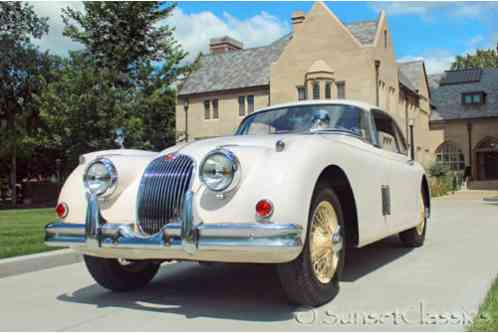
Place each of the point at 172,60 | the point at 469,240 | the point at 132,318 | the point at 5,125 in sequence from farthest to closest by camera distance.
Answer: the point at 5,125
the point at 172,60
the point at 469,240
the point at 132,318

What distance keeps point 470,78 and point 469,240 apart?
40.4 m

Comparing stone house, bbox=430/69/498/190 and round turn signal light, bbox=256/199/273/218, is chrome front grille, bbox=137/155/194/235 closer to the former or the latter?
round turn signal light, bbox=256/199/273/218

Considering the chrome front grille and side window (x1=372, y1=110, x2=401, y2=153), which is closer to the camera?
the chrome front grille

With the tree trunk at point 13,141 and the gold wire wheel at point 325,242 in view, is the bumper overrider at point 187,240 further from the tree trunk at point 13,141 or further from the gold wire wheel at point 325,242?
the tree trunk at point 13,141

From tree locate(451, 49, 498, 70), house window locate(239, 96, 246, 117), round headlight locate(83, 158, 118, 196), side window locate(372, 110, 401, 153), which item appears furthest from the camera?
tree locate(451, 49, 498, 70)

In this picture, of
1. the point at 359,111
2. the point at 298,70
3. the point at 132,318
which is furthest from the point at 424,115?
the point at 132,318

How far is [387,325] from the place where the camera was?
12.4 feet

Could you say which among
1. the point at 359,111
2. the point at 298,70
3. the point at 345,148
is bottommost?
the point at 345,148

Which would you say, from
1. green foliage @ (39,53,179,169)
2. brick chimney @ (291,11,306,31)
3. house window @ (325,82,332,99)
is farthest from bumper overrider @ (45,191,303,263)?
brick chimney @ (291,11,306,31)

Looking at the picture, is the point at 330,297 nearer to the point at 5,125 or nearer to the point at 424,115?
the point at 5,125

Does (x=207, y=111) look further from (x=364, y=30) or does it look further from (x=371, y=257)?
(x=371, y=257)

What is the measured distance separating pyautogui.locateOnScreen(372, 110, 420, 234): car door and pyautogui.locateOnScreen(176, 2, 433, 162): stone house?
20046 millimetres

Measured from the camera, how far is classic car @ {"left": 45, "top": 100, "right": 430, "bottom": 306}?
3768mm

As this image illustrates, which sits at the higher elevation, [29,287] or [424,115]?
[424,115]
